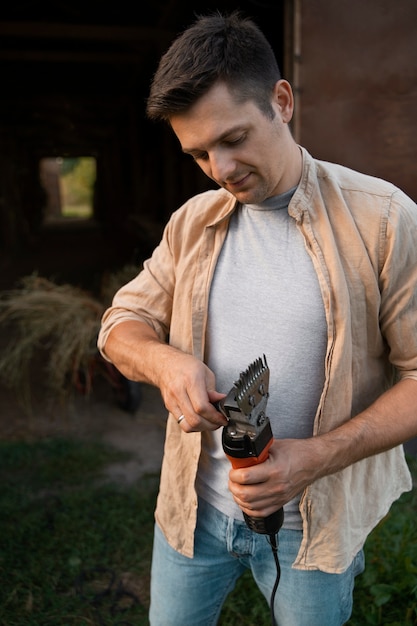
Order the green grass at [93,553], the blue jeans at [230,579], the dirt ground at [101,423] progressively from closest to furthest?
the blue jeans at [230,579], the green grass at [93,553], the dirt ground at [101,423]

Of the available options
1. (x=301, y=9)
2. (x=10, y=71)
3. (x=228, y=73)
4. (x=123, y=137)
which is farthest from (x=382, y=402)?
(x=123, y=137)

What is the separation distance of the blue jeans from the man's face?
84 cm

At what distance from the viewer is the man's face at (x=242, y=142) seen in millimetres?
1193

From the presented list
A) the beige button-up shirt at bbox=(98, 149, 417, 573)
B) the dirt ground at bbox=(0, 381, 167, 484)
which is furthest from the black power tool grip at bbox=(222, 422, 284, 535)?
the dirt ground at bbox=(0, 381, 167, 484)

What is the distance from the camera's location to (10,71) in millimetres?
8391

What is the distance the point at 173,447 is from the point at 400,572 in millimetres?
→ 1454

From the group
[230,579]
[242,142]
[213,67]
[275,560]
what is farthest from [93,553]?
[213,67]

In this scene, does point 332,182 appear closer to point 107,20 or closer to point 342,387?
point 342,387

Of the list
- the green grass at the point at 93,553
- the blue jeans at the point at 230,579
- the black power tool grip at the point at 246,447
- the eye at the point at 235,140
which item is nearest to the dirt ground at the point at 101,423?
the green grass at the point at 93,553

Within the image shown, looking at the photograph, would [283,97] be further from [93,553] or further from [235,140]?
[93,553]

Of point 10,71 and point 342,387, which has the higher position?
point 10,71

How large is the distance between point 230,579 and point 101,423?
3056mm

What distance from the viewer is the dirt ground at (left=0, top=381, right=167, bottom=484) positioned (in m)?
4.00

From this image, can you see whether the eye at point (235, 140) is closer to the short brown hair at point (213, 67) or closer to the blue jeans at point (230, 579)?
the short brown hair at point (213, 67)
